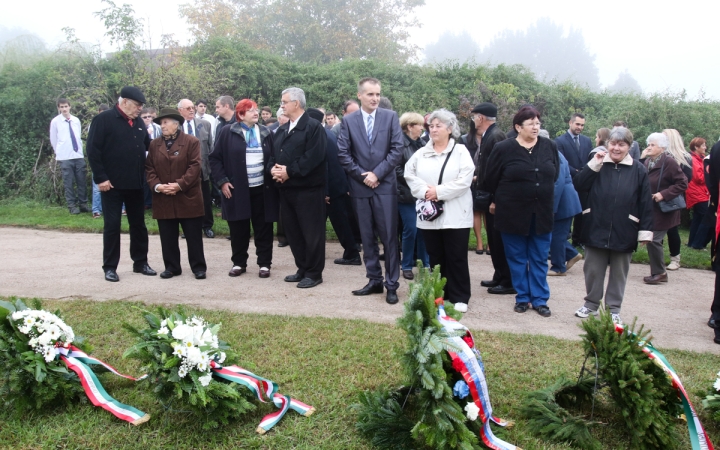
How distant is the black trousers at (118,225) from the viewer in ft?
23.3

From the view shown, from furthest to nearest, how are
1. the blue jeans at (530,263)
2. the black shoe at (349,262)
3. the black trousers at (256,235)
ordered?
the black shoe at (349,262)
the black trousers at (256,235)
the blue jeans at (530,263)

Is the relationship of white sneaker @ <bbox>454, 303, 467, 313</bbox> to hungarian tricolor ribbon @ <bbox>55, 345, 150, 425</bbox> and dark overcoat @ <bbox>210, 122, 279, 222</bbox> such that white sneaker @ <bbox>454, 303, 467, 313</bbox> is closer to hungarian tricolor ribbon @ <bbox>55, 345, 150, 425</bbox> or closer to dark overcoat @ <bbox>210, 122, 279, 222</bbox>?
dark overcoat @ <bbox>210, 122, 279, 222</bbox>

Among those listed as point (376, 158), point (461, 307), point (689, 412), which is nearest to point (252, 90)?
point (376, 158)

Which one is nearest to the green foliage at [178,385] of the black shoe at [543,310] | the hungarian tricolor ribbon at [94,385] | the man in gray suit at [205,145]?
the hungarian tricolor ribbon at [94,385]

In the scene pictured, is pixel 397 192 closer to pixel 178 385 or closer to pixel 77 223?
pixel 178 385

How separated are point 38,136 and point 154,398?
504 inches

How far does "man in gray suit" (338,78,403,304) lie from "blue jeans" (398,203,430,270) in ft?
3.24

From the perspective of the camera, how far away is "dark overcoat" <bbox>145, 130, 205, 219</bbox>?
7066 millimetres

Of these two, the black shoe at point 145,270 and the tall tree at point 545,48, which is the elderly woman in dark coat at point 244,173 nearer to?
the black shoe at point 145,270

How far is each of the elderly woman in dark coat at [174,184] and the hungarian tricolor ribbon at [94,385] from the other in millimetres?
3123

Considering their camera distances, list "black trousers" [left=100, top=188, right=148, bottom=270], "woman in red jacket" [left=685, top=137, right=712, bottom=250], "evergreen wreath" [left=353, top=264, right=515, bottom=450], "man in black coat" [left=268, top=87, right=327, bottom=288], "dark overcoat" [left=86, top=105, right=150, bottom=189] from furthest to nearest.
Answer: "woman in red jacket" [left=685, top=137, right=712, bottom=250]
"black trousers" [left=100, top=188, right=148, bottom=270]
"dark overcoat" [left=86, top=105, right=150, bottom=189]
"man in black coat" [left=268, top=87, right=327, bottom=288]
"evergreen wreath" [left=353, top=264, right=515, bottom=450]

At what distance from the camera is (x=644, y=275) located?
8078 mm

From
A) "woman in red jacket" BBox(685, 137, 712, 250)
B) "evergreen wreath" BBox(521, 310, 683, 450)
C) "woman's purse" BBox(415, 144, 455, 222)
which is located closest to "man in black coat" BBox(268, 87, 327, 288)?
"woman's purse" BBox(415, 144, 455, 222)

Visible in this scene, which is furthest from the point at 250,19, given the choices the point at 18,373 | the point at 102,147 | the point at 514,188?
the point at 18,373
